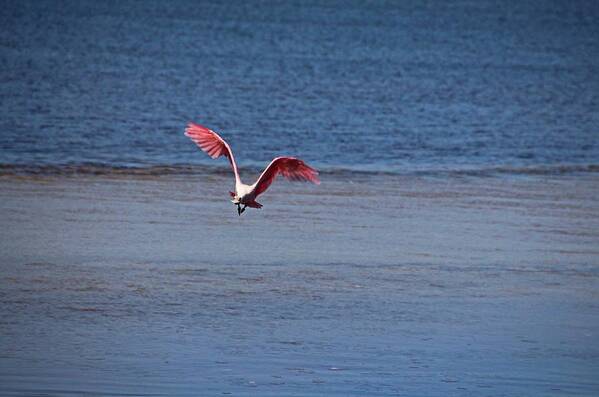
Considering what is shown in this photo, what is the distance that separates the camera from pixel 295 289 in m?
11.3

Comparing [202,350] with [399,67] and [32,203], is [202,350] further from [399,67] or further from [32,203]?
[399,67]

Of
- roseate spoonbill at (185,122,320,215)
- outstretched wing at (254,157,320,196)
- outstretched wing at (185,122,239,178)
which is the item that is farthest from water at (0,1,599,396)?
outstretched wing at (185,122,239,178)

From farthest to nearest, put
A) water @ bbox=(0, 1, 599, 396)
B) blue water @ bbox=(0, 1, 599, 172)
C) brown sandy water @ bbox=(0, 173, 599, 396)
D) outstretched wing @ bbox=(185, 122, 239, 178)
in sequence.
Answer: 1. blue water @ bbox=(0, 1, 599, 172)
2. outstretched wing @ bbox=(185, 122, 239, 178)
3. water @ bbox=(0, 1, 599, 396)
4. brown sandy water @ bbox=(0, 173, 599, 396)

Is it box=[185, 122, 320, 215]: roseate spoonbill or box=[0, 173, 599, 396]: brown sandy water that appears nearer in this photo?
box=[0, 173, 599, 396]: brown sandy water

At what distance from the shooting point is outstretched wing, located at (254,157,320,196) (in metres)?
9.43

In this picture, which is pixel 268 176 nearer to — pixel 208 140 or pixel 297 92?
pixel 208 140

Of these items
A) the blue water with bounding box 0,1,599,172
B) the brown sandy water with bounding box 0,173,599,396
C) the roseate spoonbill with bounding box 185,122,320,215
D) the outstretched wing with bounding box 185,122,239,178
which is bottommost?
the brown sandy water with bounding box 0,173,599,396

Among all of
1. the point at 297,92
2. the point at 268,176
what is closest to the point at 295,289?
the point at 268,176

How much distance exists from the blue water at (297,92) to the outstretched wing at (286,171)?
24.5ft

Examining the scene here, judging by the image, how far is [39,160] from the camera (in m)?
17.1

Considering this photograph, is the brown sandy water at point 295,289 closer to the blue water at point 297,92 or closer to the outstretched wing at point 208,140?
the outstretched wing at point 208,140

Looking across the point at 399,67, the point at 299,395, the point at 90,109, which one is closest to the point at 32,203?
the point at 299,395

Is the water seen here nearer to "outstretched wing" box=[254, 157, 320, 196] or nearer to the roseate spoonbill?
the roseate spoonbill

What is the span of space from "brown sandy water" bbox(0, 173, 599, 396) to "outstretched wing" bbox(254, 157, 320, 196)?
1159 mm
